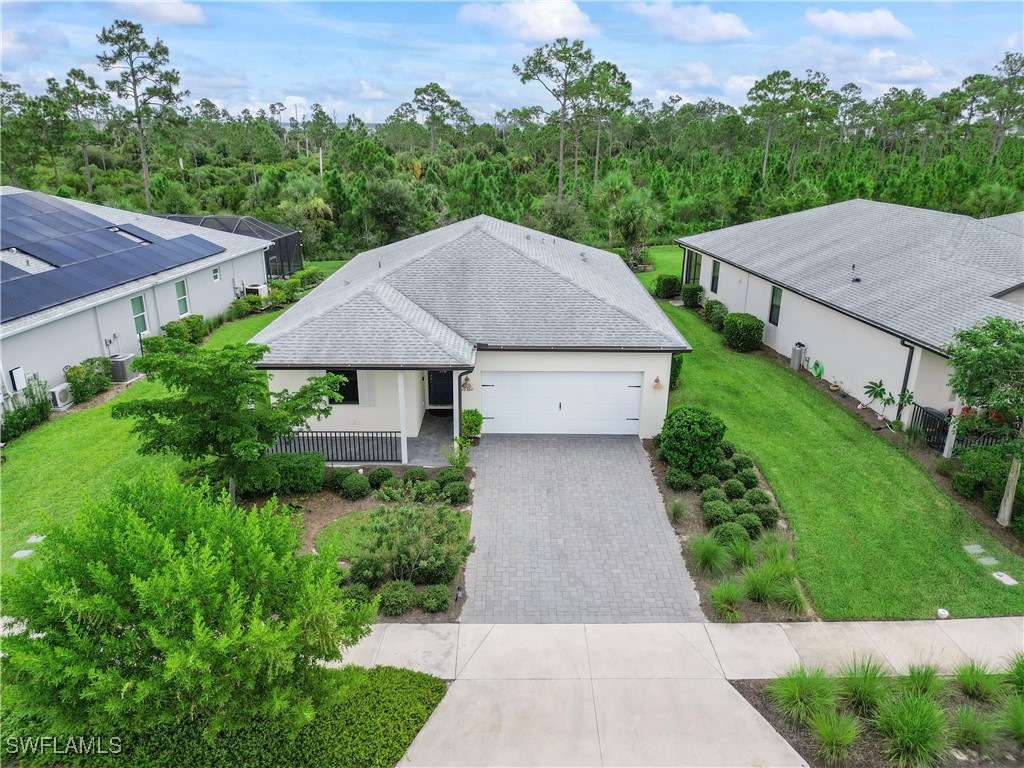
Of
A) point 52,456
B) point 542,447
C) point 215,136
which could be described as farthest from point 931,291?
point 215,136

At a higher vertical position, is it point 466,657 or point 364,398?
point 364,398

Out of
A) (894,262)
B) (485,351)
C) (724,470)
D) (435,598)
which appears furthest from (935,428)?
(435,598)

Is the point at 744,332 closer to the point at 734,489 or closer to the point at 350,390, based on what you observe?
the point at 734,489

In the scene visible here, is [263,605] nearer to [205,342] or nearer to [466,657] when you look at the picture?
[466,657]

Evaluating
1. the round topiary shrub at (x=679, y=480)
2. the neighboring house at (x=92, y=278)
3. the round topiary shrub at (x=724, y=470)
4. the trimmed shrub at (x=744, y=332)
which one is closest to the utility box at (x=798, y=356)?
the trimmed shrub at (x=744, y=332)

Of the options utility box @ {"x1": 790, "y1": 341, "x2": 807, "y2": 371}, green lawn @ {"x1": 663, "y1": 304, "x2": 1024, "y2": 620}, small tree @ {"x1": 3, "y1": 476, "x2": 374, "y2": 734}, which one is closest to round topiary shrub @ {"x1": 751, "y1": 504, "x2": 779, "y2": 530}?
green lawn @ {"x1": 663, "y1": 304, "x2": 1024, "y2": 620}

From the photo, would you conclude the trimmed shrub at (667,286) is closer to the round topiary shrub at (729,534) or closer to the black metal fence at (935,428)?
the black metal fence at (935,428)

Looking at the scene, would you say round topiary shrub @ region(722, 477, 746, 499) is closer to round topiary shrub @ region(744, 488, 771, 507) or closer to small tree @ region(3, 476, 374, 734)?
round topiary shrub @ region(744, 488, 771, 507)
